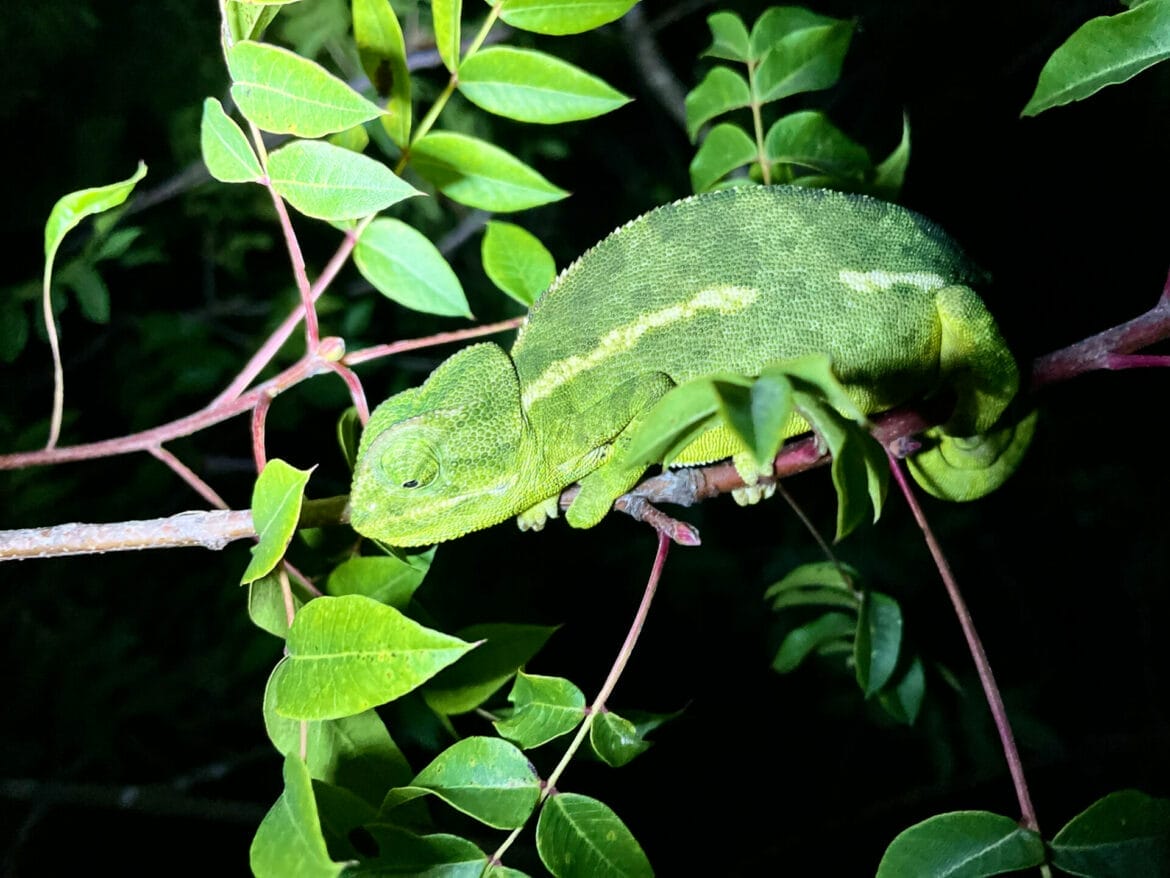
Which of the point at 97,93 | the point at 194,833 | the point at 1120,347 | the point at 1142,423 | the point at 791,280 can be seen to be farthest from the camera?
the point at 1142,423

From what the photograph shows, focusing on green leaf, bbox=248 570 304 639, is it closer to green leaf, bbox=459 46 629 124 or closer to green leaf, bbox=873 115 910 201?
green leaf, bbox=459 46 629 124

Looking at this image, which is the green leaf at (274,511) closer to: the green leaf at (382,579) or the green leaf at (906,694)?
the green leaf at (382,579)

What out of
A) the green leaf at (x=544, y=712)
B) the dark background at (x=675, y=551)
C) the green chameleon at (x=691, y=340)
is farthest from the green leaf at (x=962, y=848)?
the dark background at (x=675, y=551)

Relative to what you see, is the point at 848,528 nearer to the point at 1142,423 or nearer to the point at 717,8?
the point at 1142,423

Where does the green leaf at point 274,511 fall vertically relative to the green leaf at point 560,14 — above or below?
below

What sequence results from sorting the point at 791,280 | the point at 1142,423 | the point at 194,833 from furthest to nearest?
the point at 1142,423
the point at 194,833
the point at 791,280

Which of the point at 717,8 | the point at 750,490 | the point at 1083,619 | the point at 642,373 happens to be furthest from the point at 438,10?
the point at 1083,619

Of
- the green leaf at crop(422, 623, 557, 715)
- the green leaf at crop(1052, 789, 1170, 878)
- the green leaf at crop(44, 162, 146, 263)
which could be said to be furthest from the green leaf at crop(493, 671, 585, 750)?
the green leaf at crop(44, 162, 146, 263)
